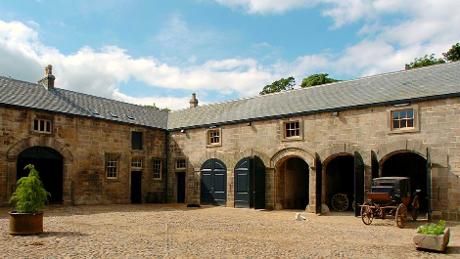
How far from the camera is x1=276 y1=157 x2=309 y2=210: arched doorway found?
20.7 metres

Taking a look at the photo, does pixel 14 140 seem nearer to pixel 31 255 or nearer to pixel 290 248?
pixel 31 255

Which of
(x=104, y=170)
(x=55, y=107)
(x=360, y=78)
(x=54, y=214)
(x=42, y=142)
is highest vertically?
(x=360, y=78)

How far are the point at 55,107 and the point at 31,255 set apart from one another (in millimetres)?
13890

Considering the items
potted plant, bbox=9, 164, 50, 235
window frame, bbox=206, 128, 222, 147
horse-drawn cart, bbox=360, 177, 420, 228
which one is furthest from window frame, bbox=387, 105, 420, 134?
potted plant, bbox=9, 164, 50, 235

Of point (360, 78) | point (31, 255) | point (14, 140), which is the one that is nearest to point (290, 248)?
point (31, 255)

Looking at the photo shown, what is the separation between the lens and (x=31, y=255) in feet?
26.7

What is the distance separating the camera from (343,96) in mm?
19250

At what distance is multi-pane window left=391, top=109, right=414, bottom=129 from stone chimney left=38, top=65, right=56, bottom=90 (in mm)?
17495

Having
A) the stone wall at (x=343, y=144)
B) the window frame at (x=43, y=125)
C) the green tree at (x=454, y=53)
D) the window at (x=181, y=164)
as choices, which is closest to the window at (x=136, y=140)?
the stone wall at (x=343, y=144)

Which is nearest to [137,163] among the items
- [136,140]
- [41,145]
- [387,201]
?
[136,140]

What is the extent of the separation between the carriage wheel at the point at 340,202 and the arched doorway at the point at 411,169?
2.16 metres

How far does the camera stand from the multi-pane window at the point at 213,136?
75.5 feet

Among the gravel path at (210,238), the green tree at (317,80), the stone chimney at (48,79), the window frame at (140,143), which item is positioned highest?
the green tree at (317,80)

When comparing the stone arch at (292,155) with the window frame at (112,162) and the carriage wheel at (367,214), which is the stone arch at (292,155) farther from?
the window frame at (112,162)
